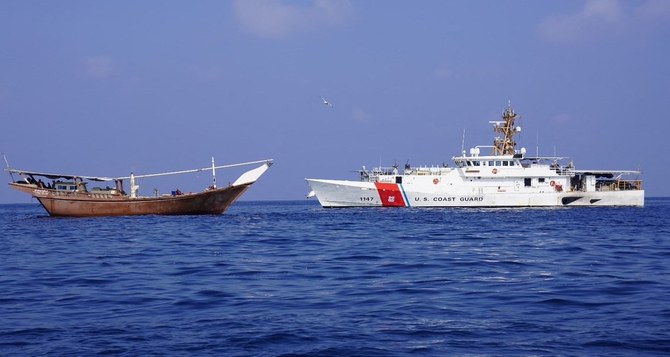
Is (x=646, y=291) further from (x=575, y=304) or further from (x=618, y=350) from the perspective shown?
(x=618, y=350)

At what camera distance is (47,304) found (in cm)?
1278

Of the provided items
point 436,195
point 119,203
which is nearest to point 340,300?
point 119,203

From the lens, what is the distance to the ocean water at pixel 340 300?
9438 mm

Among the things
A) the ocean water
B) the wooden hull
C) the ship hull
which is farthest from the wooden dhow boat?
the ocean water

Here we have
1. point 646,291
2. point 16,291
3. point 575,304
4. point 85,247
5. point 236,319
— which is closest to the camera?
point 236,319

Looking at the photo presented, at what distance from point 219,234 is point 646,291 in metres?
20.6

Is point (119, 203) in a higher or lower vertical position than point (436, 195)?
lower

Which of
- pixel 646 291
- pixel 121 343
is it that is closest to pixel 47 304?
pixel 121 343

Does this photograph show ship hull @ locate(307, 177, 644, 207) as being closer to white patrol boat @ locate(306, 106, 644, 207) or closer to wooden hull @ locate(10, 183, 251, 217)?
white patrol boat @ locate(306, 106, 644, 207)

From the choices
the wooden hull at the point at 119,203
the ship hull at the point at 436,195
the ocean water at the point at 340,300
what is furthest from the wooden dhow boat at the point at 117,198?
the ocean water at the point at 340,300

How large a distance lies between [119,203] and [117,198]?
0.38 metres

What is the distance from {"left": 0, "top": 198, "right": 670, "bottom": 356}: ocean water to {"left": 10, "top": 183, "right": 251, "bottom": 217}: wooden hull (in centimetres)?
2604

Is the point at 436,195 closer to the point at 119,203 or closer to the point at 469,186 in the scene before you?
the point at 469,186

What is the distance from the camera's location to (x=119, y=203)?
4962 centimetres
